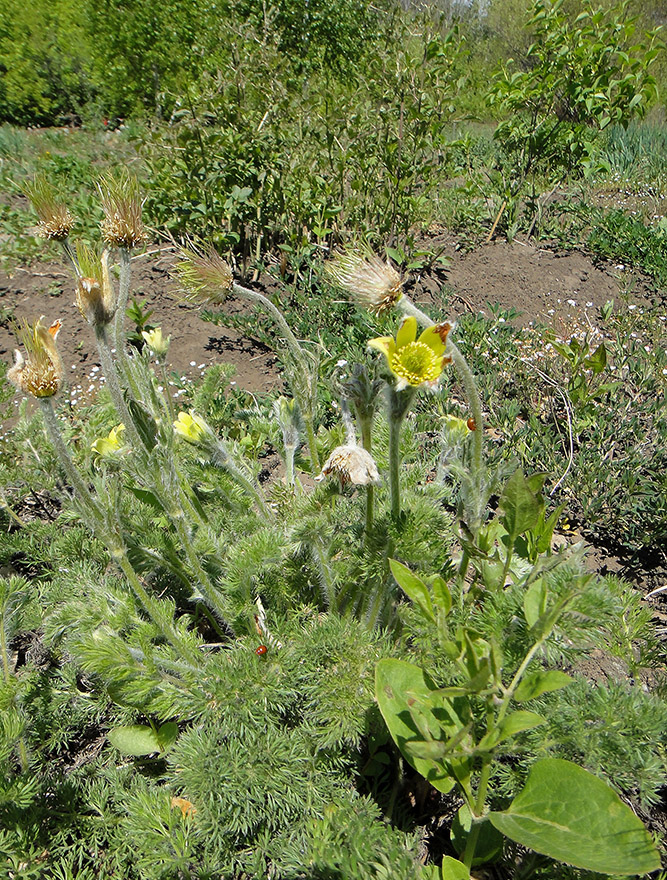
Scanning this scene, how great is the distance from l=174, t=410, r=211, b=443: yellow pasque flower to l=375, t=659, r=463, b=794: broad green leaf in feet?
2.57

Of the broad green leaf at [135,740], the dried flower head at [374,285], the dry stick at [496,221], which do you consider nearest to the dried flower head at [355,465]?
the dried flower head at [374,285]

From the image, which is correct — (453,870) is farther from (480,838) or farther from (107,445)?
(107,445)

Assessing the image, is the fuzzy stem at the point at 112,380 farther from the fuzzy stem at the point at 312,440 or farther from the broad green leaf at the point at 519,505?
the broad green leaf at the point at 519,505

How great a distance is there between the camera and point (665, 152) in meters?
6.56

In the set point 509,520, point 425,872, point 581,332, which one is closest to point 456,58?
point 581,332

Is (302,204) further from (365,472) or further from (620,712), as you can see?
(620,712)

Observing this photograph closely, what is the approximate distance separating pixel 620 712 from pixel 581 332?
2.81m

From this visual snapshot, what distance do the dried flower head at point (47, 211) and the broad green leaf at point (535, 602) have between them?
130cm

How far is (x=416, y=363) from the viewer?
45.7 inches

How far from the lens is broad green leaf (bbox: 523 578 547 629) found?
1.06 meters

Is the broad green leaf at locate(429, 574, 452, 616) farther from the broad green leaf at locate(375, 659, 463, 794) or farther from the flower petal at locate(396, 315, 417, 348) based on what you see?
the flower petal at locate(396, 315, 417, 348)

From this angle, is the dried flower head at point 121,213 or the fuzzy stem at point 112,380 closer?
the fuzzy stem at point 112,380

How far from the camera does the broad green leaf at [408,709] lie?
1095 millimetres

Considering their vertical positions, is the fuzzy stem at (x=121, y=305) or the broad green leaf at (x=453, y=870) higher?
the fuzzy stem at (x=121, y=305)
